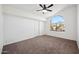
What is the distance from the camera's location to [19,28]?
1234 millimetres

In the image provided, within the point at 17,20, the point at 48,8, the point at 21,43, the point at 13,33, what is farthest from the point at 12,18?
the point at 48,8

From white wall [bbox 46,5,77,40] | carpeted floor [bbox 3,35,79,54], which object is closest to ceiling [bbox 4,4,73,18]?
white wall [bbox 46,5,77,40]

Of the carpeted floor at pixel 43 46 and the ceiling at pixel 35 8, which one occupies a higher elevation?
the ceiling at pixel 35 8

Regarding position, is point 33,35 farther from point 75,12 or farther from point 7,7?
point 75,12

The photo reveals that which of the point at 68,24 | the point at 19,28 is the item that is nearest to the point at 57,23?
the point at 68,24

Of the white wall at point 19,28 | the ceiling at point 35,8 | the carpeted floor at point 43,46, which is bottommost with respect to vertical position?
the carpeted floor at point 43,46

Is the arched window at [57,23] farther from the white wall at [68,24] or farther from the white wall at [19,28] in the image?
the white wall at [19,28]

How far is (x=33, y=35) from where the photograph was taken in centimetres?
123

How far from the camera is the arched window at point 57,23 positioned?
48.9 inches

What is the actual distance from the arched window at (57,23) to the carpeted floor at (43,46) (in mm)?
127

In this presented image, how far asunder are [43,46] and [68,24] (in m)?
0.42

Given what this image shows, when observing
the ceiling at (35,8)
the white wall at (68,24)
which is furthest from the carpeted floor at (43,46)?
the ceiling at (35,8)

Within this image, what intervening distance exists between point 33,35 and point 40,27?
143mm

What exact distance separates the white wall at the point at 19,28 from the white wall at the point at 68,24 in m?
0.17
